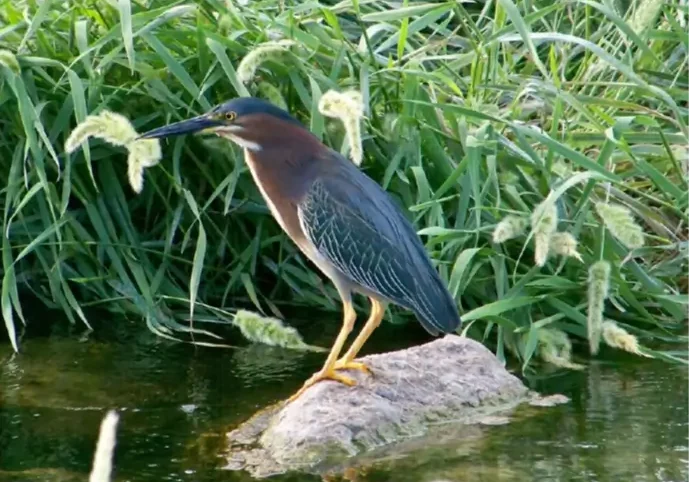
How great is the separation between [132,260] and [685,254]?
2.05 meters

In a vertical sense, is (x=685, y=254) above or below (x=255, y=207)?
below

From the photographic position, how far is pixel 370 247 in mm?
3732

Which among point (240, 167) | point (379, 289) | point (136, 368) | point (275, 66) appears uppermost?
point (275, 66)

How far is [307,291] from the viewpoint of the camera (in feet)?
15.7

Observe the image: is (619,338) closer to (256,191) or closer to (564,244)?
(564,244)

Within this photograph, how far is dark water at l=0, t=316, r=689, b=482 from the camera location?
3.16 m

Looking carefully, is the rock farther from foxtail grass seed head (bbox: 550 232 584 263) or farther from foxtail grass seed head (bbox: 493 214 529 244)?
foxtail grass seed head (bbox: 550 232 584 263)

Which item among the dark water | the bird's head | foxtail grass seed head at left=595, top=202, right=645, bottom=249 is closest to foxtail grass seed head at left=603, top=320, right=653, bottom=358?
the dark water

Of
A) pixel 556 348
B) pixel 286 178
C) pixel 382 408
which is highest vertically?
pixel 286 178

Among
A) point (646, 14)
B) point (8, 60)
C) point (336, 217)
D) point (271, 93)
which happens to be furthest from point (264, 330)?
point (646, 14)

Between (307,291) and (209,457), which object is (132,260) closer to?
(307,291)

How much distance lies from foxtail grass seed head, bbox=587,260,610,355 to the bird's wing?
492 millimetres

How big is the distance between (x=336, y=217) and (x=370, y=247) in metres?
0.14

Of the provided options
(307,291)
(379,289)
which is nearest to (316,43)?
(307,291)
